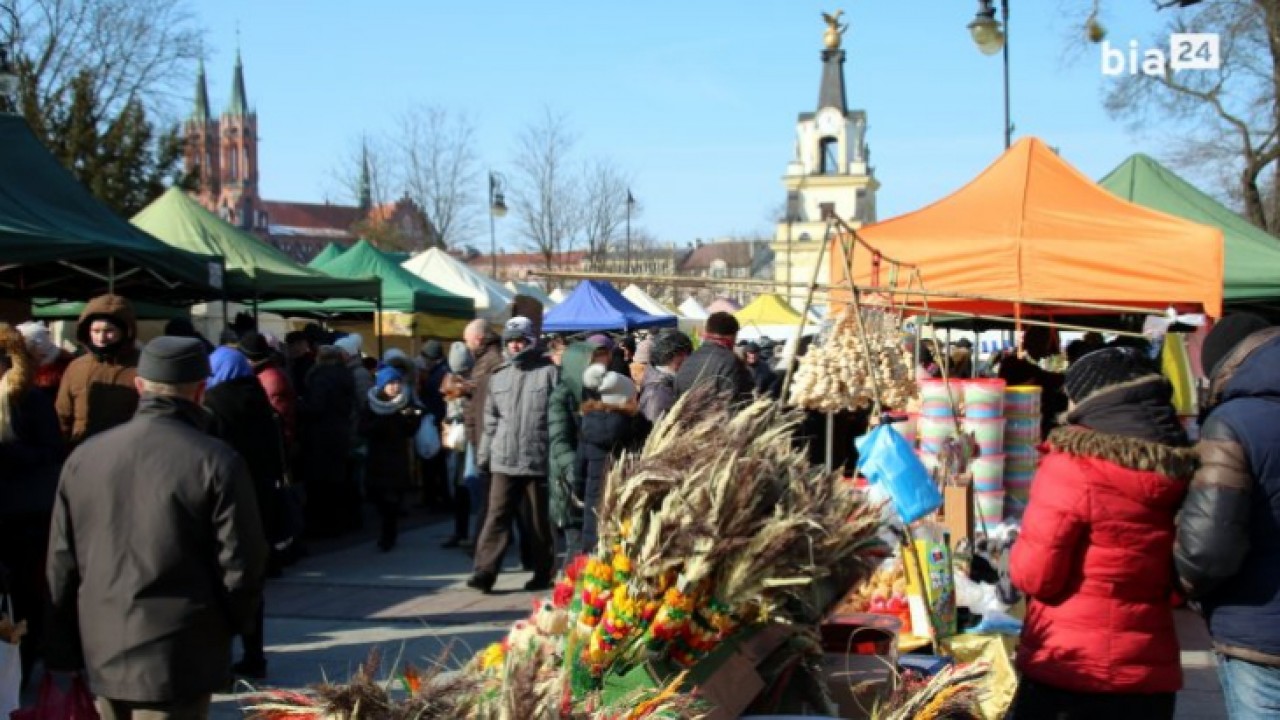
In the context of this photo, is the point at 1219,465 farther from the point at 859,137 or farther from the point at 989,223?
the point at 859,137

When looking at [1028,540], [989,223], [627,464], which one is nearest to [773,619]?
[627,464]

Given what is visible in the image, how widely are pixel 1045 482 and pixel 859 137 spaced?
92.2 metres

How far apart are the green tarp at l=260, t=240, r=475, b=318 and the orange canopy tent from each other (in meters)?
9.90

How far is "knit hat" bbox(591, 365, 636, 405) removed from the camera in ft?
26.0

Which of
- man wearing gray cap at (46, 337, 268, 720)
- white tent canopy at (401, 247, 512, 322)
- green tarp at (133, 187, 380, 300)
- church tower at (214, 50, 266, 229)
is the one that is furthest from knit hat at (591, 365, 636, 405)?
church tower at (214, 50, 266, 229)

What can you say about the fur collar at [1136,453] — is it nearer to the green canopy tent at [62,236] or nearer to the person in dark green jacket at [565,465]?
the person in dark green jacket at [565,465]

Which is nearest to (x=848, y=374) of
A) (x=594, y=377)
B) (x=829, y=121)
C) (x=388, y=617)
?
(x=594, y=377)

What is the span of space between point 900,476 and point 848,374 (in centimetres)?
140

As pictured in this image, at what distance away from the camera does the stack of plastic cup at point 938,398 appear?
24.1ft

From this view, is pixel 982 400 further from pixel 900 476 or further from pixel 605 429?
pixel 605 429

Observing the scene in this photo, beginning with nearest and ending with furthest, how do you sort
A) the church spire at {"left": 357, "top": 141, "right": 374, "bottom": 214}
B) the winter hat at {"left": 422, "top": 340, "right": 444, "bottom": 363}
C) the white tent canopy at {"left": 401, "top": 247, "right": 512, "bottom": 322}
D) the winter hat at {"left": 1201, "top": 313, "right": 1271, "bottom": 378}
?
1. the winter hat at {"left": 1201, "top": 313, "right": 1271, "bottom": 378}
2. the winter hat at {"left": 422, "top": 340, "right": 444, "bottom": 363}
3. the white tent canopy at {"left": 401, "top": 247, "right": 512, "bottom": 322}
4. the church spire at {"left": 357, "top": 141, "right": 374, "bottom": 214}

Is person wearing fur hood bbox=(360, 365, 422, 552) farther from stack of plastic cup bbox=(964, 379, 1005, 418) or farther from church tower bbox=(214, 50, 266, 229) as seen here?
church tower bbox=(214, 50, 266, 229)

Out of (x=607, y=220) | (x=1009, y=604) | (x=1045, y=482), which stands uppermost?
(x=607, y=220)

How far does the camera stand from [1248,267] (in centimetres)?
1116
